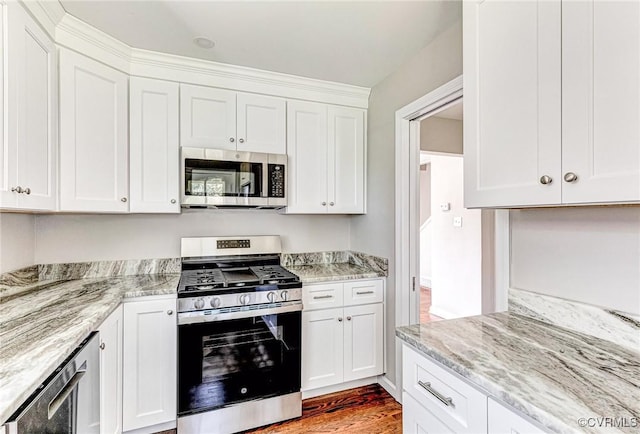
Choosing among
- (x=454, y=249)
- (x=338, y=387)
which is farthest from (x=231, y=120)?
(x=454, y=249)

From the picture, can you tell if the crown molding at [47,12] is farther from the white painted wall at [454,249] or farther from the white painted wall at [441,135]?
the white painted wall at [454,249]

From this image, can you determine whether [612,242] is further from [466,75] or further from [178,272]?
[178,272]

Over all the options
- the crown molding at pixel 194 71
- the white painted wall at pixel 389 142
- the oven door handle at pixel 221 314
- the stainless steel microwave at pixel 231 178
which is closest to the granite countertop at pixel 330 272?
the white painted wall at pixel 389 142

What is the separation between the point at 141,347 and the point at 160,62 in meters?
1.79

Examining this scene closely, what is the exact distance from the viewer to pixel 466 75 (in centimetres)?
132

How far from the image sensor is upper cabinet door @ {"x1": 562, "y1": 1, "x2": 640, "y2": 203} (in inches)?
31.9

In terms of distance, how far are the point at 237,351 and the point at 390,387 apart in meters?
1.18

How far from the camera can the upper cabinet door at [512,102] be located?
99 cm

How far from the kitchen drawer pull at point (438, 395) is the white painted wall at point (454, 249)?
291cm

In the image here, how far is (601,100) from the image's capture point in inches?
34.3

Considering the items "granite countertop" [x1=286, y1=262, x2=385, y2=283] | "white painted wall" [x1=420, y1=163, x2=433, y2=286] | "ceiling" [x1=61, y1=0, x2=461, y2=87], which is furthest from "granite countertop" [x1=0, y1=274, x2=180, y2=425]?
"white painted wall" [x1=420, y1=163, x2=433, y2=286]

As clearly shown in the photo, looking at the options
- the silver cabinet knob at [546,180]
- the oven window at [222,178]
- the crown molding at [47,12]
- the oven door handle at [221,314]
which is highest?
the crown molding at [47,12]

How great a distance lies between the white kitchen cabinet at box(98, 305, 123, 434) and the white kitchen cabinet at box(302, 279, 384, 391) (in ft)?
3.58

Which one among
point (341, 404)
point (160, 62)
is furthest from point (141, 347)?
point (160, 62)
